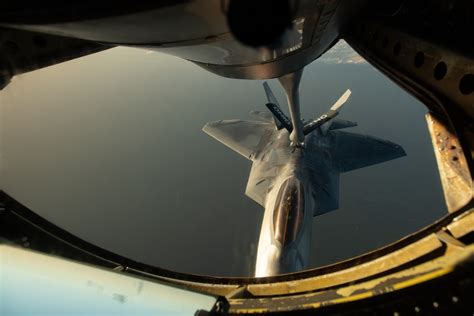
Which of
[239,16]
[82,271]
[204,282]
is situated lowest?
[82,271]

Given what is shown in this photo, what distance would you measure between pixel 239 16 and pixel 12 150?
60338 mm

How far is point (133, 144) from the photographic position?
1903 inches

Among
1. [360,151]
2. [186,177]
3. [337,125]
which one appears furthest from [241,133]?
[186,177]

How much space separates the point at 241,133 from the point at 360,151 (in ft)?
28.8

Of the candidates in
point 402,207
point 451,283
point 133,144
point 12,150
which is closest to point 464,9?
point 451,283

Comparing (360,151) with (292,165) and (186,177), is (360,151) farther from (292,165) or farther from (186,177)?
(186,177)

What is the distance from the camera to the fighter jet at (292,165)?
33.8 ft

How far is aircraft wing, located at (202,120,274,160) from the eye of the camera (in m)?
20.6

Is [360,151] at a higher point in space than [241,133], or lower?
lower

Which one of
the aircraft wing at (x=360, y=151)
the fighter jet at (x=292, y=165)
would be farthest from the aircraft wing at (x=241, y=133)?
the aircraft wing at (x=360, y=151)

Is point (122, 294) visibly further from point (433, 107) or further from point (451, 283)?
point (433, 107)

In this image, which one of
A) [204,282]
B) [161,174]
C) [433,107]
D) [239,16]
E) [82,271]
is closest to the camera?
[239,16]

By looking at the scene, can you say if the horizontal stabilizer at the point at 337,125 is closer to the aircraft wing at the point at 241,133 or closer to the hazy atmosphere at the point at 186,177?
the aircraft wing at the point at 241,133

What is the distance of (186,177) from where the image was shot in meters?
40.8
